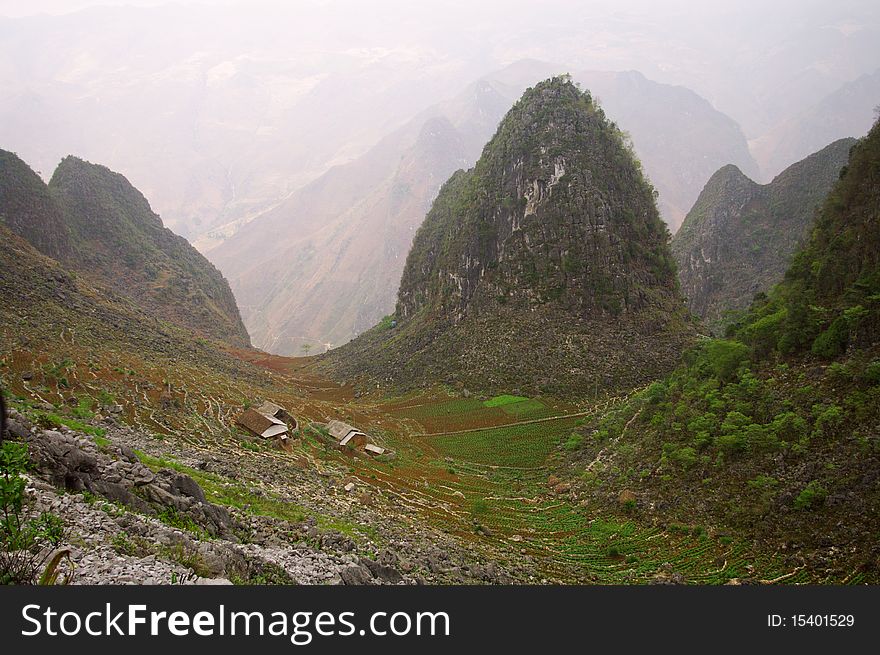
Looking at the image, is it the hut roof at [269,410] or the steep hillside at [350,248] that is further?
the steep hillside at [350,248]

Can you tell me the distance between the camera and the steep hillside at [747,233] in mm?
73938

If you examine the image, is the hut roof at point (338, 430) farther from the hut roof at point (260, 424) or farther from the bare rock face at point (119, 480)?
the bare rock face at point (119, 480)

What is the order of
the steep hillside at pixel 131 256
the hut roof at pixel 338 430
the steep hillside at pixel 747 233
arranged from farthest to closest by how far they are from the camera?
the steep hillside at pixel 747 233 < the steep hillside at pixel 131 256 < the hut roof at pixel 338 430

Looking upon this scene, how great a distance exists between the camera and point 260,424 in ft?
85.2

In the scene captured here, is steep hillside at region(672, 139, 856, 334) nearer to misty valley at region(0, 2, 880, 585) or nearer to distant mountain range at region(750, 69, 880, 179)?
misty valley at region(0, 2, 880, 585)

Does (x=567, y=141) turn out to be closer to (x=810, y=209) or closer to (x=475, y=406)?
(x=475, y=406)

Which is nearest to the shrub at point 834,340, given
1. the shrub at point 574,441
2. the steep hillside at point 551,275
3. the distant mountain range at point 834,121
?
the shrub at point 574,441

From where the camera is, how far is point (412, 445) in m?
35.2

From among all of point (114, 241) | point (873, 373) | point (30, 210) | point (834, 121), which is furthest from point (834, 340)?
point (834, 121)

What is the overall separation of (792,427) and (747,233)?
77.3m

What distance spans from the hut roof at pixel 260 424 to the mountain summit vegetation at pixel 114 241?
4726 cm

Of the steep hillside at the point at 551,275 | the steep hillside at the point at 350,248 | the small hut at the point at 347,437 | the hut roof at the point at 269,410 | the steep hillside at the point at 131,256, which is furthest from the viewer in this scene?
the steep hillside at the point at 350,248

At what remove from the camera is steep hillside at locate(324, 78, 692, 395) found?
4503 cm

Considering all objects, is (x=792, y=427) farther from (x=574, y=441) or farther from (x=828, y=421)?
(x=574, y=441)
